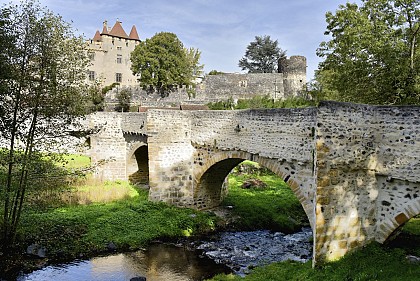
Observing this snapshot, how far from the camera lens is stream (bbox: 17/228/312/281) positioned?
36.8 feet

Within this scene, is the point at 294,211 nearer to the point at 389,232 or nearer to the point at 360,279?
the point at 389,232

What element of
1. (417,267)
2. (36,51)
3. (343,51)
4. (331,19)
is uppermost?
(331,19)

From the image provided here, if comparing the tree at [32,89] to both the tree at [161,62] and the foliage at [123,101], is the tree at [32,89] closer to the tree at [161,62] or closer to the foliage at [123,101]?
the foliage at [123,101]

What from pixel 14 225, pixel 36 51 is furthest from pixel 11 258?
pixel 36 51

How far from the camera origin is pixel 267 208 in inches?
674

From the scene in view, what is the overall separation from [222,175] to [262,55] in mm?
37497

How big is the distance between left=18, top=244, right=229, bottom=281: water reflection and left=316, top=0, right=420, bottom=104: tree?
34.8 feet

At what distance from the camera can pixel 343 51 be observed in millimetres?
17891

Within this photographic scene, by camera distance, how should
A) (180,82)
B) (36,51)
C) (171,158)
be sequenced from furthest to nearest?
(180,82), (171,158), (36,51)

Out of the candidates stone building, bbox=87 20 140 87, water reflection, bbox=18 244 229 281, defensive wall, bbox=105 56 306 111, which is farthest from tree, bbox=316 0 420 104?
stone building, bbox=87 20 140 87

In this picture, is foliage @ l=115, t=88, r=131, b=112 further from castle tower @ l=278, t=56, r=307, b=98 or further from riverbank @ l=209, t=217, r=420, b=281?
riverbank @ l=209, t=217, r=420, b=281

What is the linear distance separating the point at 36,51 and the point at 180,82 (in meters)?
29.9

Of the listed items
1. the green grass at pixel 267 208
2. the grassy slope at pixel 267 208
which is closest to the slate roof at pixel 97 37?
the green grass at pixel 267 208

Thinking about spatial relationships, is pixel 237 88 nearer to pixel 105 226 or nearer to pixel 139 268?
pixel 105 226
